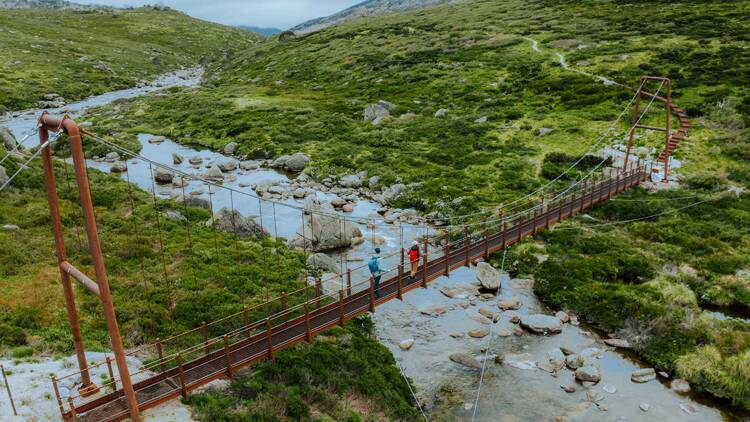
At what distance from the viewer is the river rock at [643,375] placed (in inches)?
845

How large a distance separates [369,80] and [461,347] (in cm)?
7098

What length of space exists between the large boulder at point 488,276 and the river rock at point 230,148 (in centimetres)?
3905

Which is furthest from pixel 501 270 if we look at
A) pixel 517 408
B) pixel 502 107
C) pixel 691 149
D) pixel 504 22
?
pixel 504 22

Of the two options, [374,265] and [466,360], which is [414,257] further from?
[466,360]

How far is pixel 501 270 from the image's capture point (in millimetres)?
31078

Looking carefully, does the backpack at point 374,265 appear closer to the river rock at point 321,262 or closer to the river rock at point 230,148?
the river rock at point 321,262

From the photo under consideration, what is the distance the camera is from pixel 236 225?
34.7 meters

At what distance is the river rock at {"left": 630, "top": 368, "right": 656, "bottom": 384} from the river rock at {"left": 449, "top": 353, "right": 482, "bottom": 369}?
21.8ft

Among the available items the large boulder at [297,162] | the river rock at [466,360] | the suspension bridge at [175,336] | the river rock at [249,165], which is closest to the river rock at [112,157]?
the river rock at [249,165]

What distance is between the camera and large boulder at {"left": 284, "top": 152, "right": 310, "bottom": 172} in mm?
52031

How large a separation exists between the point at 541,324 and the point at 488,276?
4.94 metres

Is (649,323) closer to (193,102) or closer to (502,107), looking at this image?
(502,107)

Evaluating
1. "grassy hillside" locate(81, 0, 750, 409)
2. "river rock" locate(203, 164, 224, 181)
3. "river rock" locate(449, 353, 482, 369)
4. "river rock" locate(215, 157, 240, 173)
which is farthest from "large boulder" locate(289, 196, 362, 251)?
"river rock" locate(215, 157, 240, 173)

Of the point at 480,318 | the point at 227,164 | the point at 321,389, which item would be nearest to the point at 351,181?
the point at 227,164
